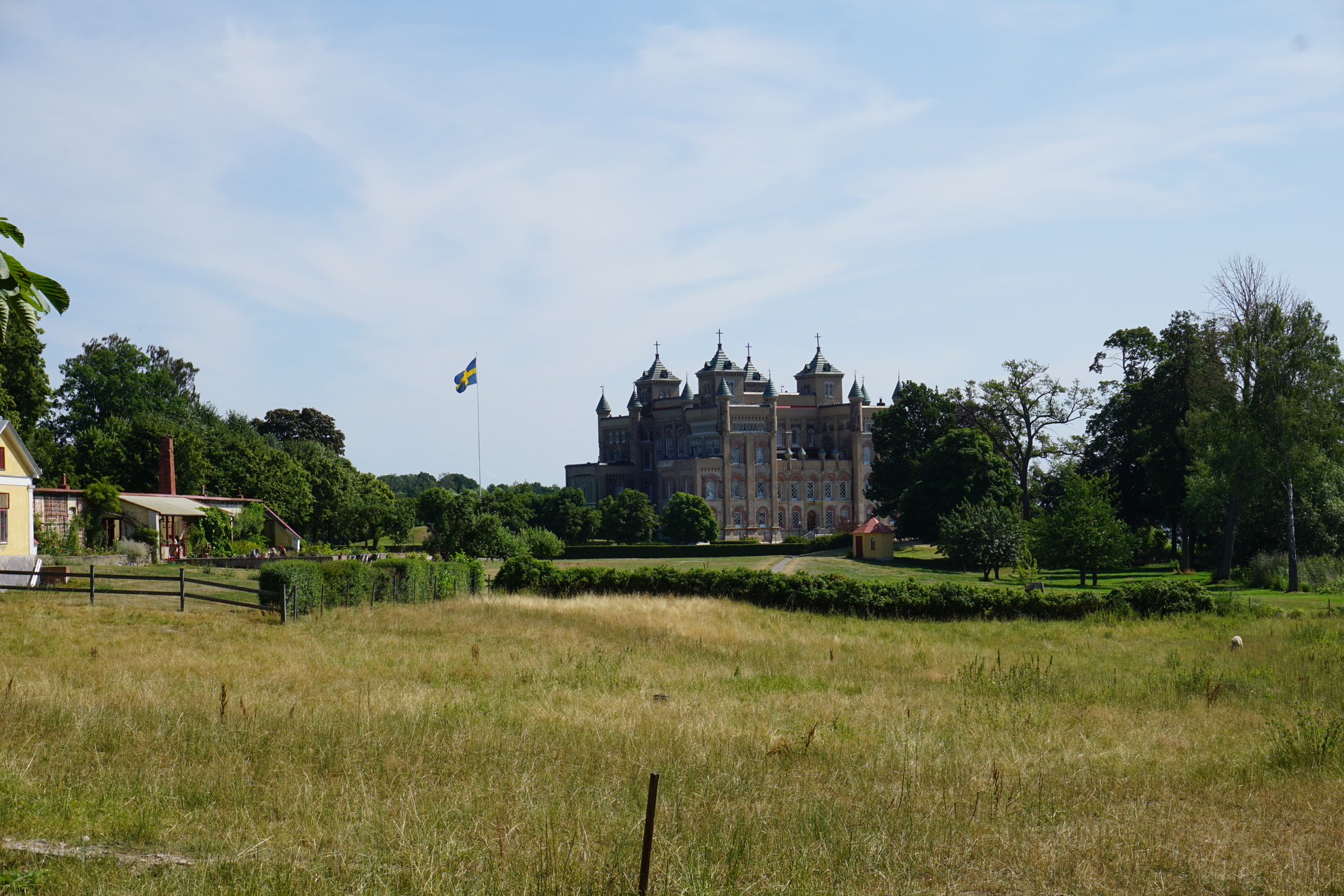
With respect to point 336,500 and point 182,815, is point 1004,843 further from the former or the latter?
point 336,500

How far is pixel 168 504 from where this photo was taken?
1860 inches

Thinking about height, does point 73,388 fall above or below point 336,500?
above

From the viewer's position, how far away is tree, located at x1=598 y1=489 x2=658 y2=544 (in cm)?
8838

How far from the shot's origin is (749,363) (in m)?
128

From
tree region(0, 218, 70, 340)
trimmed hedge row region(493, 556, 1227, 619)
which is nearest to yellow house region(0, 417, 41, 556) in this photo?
trimmed hedge row region(493, 556, 1227, 619)

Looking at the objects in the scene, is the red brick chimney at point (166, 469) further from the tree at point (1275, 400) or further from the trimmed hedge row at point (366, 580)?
the tree at point (1275, 400)

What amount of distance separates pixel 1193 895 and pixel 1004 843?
1308 millimetres

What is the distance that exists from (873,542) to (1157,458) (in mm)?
17399

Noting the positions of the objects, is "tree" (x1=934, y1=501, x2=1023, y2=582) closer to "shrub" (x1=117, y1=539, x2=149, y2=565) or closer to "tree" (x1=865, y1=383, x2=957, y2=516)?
"tree" (x1=865, y1=383, x2=957, y2=516)

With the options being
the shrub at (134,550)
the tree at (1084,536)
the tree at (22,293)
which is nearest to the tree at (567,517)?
the shrub at (134,550)

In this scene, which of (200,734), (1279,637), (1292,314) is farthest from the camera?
(1292,314)

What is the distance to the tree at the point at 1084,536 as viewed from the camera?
1745 inches

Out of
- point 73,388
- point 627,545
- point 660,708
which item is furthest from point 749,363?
point 660,708

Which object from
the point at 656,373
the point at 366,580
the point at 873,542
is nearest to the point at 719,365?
the point at 656,373
